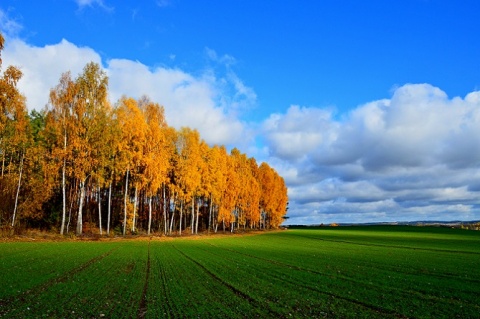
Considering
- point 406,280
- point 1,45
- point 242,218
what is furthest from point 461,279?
point 242,218

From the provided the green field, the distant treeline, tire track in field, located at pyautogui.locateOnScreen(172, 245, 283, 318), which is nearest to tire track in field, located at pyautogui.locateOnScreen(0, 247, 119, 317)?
the green field

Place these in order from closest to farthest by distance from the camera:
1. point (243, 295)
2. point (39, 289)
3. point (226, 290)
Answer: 1. point (243, 295)
2. point (39, 289)
3. point (226, 290)

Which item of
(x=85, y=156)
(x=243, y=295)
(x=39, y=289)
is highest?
(x=85, y=156)

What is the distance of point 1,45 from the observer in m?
36.1

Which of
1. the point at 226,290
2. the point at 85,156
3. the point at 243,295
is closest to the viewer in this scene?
the point at 243,295

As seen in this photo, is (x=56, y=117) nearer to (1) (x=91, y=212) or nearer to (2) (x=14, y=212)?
(2) (x=14, y=212)

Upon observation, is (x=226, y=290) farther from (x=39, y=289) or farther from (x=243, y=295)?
(x=39, y=289)

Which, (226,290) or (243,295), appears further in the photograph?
(226,290)

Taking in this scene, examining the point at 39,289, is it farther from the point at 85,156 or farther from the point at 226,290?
the point at 85,156

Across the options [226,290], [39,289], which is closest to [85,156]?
[39,289]

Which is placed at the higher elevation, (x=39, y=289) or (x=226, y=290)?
(x=39, y=289)

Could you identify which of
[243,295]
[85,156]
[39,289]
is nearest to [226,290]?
[243,295]

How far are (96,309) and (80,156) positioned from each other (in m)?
38.4

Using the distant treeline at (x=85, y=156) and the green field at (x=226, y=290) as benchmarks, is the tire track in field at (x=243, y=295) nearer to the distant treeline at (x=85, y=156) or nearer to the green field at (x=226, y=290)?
the green field at (x=226, y=290)
